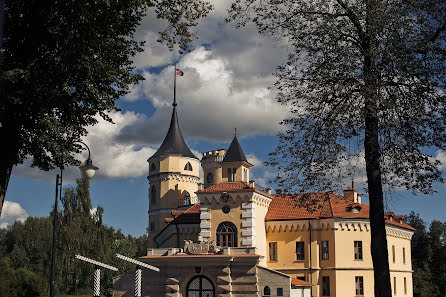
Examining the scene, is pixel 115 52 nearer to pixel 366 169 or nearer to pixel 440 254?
pixel 366 169

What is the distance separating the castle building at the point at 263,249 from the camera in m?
36.4

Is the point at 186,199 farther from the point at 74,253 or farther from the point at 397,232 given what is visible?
the point at 397,232

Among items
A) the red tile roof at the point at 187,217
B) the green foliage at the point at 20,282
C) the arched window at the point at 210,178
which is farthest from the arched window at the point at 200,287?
the arched window at the point at 210,178

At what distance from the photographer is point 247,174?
48.4m

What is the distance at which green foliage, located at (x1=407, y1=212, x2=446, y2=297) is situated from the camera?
2213 inches

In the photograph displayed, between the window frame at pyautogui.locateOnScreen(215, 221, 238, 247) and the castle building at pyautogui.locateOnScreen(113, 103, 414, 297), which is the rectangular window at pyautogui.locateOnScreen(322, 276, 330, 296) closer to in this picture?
the castle building at pyautogui.locateOnScreen(113, 103, 414, 297)

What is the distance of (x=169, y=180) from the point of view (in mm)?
65812

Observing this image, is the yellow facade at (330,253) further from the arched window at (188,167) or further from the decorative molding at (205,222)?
the arched window at (188,167)

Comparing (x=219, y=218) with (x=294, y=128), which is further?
(x=219, y=218)

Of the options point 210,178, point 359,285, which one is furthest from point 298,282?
point 210,178

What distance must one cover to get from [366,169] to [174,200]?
53.2m

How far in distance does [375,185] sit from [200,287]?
2561cm

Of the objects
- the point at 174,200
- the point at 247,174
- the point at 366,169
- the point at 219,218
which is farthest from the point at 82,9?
the point at 174,200

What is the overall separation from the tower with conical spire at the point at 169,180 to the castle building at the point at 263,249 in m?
18.9
